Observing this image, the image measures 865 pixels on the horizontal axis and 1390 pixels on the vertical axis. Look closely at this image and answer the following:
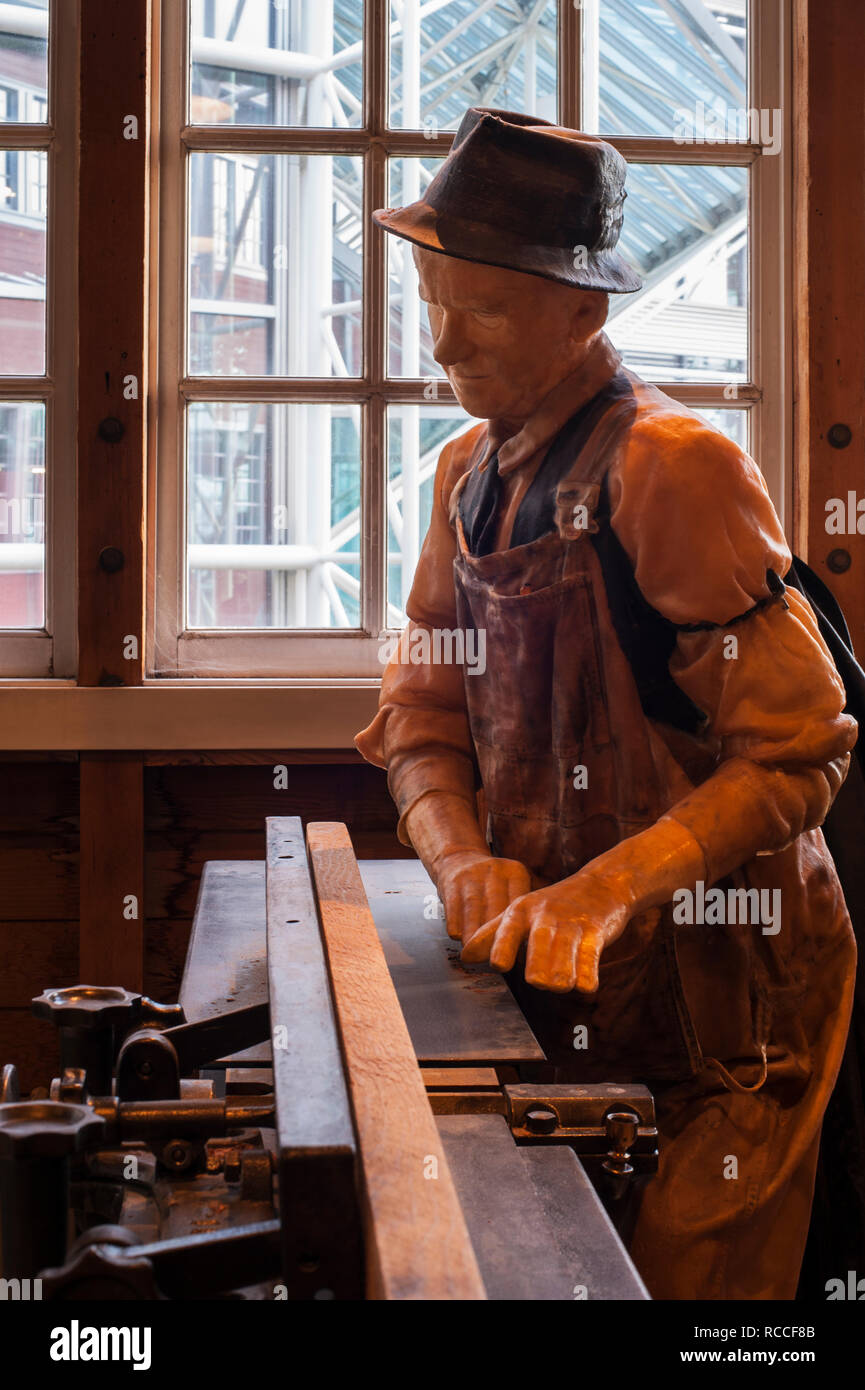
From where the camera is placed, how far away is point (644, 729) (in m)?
1.32

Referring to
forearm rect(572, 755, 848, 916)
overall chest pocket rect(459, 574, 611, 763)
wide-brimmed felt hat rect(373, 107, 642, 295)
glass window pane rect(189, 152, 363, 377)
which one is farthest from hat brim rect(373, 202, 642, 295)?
glass window pane rect(189, 152, 363, 377)

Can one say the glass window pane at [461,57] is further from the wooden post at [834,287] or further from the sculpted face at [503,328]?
the sculpted face at [503,328]

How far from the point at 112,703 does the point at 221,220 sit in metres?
0.94

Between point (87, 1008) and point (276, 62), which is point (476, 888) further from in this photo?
point (276, 62)

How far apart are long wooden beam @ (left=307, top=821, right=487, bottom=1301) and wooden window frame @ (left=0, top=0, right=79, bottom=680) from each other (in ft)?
4.28

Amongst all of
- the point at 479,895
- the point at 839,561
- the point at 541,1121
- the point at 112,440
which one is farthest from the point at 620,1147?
the point at 112,440

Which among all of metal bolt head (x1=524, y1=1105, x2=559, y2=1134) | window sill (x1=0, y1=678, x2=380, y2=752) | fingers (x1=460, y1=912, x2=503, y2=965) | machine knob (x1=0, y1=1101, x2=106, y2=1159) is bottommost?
metal bolt head (x1=524, y1=1105, x2=559, y2=1134)

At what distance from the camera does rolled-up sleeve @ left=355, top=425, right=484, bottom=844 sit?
1515 mm

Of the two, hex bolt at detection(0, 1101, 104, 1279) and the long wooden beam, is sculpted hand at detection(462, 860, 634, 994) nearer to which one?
the long wooden beam

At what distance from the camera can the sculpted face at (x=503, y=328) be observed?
1.31 m

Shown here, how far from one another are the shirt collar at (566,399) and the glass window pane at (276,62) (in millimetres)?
1226

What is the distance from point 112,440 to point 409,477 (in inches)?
21.9

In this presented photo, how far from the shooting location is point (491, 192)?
127cm
